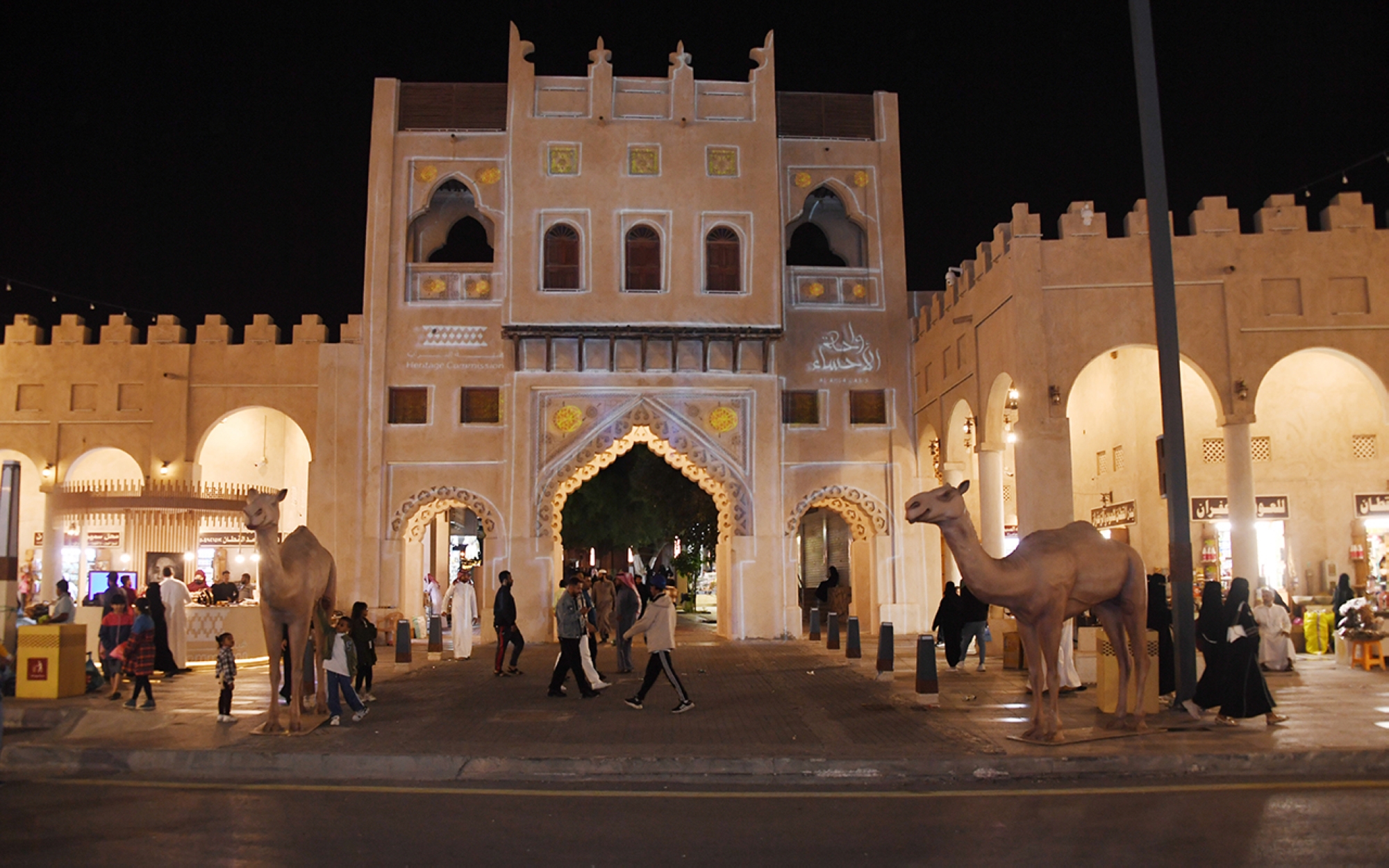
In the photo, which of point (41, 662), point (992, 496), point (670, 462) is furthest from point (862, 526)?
point (41, 662)

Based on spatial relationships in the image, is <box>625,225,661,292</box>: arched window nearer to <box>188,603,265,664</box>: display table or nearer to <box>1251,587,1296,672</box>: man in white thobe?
<box>188,603,265,664</box>: display table

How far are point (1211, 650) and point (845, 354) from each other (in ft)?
52.5

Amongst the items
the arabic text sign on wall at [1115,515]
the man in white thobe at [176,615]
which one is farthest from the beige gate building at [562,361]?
the man in white thobe at [176,615]

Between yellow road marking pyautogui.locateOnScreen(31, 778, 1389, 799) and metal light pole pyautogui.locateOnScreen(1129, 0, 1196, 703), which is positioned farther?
metal light pole pyautogui.locateOnScreen(1129, 0, 1196, 703)

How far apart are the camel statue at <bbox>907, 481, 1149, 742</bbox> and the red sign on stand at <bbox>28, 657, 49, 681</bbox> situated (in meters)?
11.7

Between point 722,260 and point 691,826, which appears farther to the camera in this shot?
point 722,260

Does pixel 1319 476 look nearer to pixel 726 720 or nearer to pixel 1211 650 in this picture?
pixel 1211 650

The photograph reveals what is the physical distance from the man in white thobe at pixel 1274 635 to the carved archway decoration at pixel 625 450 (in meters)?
11.8

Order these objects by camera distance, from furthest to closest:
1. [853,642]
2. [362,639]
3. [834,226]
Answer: [834,226], [853,642], [362,639]

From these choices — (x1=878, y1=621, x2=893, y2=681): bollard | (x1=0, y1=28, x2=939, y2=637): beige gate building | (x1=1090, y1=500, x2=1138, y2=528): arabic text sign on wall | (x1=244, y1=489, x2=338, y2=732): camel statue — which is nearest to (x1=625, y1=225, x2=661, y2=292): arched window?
(x1=0, y1=28, x2=939, y2=637): beige gate building

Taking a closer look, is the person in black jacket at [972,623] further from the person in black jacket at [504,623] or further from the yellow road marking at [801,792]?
the yellow road marking at [801,792]

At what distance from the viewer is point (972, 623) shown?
1798 cm

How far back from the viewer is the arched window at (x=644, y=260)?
2656 centimetres

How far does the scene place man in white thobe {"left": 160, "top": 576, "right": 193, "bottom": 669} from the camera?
18609mm
